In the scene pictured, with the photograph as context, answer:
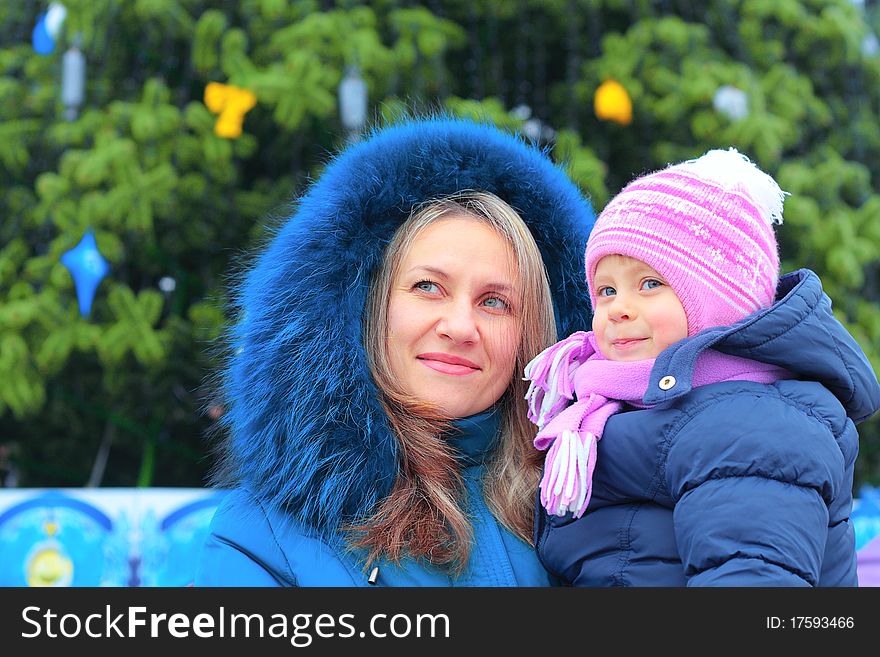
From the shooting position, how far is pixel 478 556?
193cm

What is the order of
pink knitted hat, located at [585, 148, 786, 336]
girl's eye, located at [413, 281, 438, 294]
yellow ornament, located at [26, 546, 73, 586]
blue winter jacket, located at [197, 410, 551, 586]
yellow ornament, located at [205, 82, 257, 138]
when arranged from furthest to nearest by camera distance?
yellow ornament, located at [205, 82, 257, 138] → yellow ornament, located at [26, 546, 73, 586] → girl's eye, located at [413, 281, 438, 294] → blue winter jacket, located at [197, 410, 551, 586] → pink knitted hat, located at [585, 148, 786, 336]

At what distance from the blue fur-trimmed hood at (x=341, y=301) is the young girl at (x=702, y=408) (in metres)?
0.36

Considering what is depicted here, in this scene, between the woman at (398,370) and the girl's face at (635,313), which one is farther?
the woman at (398,370)

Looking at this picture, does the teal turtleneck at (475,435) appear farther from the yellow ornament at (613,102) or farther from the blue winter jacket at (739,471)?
the yellow ornament at (613,102)

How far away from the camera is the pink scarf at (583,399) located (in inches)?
65.6

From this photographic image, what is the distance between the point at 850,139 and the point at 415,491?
532 cm

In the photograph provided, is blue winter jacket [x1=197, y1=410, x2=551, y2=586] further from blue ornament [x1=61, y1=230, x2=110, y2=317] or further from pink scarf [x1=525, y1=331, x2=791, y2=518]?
blue ornament [x1=61, y1=230, x2=110, y2=317]

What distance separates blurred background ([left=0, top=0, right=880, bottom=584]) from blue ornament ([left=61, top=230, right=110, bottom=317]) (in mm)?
13

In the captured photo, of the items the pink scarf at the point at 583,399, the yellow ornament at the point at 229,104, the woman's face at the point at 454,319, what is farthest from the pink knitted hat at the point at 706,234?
the yellow ornament at the point at 229,104

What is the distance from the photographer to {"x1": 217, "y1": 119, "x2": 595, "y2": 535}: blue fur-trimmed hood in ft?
6.37

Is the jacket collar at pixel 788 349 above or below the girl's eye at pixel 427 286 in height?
below

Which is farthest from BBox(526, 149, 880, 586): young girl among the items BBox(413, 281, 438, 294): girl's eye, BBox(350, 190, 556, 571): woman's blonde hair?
BBox(413, 281, 438, 294): girl's eye
